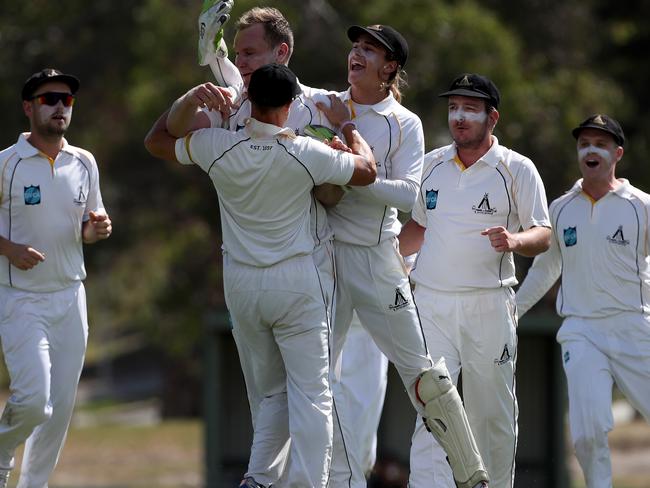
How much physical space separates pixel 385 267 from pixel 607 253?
177cm

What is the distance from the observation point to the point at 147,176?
2459 cm

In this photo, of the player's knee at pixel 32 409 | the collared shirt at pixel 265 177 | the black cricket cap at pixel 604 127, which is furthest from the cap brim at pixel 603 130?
the player's knee at pixel 32 409

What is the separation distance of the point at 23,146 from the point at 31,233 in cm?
53

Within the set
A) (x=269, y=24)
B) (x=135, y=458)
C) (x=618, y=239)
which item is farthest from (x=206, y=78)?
(x=269, y=24)

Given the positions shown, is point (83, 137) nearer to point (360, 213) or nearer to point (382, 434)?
point (382, 434)

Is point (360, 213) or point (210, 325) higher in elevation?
point (360, 213)

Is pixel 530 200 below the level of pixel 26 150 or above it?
below

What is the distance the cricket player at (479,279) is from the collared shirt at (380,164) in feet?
2.28

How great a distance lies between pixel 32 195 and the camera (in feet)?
26.0

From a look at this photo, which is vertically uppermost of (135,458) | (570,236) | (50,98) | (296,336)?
(50,98)

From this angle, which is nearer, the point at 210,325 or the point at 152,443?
the point at 210,325

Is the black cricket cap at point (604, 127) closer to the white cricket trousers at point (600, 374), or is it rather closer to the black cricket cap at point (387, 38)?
the white cricket trousers at point (600, 374)

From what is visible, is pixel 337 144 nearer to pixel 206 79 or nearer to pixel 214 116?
pixel 214 116

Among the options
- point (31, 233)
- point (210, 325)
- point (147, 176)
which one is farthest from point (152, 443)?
point (31, 233)
